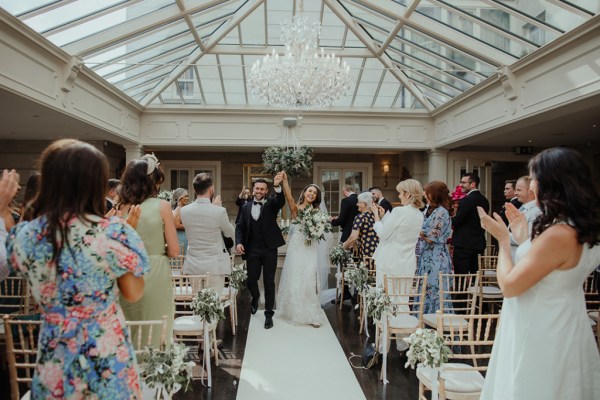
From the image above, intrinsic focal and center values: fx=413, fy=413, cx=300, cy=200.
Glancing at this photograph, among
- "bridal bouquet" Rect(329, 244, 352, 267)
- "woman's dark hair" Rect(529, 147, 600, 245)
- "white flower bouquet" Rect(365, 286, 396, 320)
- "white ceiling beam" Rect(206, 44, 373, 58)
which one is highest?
"white ceiling beam" Rect(206, 44, 373, 58)

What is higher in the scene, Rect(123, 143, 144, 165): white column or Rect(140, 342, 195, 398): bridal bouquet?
Rect(123, 143, 144, 165): white column

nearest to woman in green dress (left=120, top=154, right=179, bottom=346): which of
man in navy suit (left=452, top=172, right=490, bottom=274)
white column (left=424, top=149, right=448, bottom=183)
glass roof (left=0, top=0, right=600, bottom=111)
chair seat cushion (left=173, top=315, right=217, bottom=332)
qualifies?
chair seat cushion (left=173, top=315, right=217, bottom=332)

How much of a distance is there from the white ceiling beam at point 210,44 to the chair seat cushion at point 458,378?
20.3ft

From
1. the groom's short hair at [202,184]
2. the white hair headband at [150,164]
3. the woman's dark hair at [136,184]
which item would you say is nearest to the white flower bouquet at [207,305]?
the groom's short hair at [202,184]

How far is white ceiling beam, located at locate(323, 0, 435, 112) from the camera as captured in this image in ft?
23.3

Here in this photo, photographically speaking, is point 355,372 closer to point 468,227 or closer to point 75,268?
point 468,227

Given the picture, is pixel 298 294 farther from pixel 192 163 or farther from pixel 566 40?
pixel 192 163

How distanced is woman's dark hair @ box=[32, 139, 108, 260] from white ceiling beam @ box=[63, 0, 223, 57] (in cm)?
520

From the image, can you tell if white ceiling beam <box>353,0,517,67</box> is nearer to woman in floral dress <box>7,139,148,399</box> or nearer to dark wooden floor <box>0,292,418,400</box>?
dark wooden floor <box>0,292,418,400</box>

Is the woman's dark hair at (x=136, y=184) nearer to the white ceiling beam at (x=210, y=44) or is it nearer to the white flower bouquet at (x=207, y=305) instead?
the white flower bouquet at (x=207, y=305)

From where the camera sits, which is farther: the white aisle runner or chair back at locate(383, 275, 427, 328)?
chair back at locate(383, 275, 427, 328)

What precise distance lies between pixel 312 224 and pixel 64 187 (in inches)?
148

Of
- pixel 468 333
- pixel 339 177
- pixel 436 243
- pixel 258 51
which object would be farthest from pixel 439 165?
pixel 468 333

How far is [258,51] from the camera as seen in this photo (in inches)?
318
